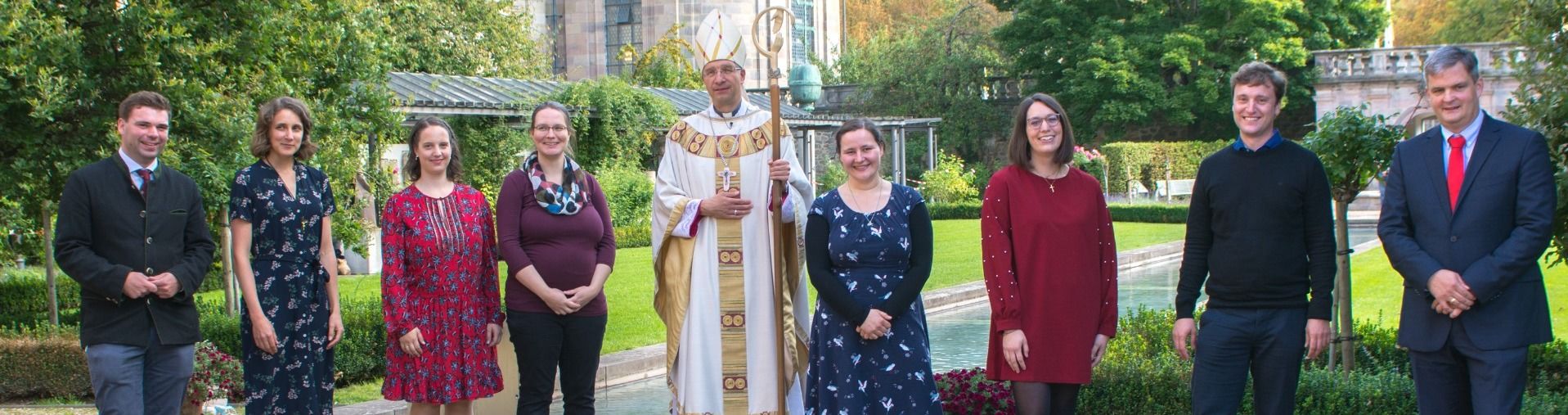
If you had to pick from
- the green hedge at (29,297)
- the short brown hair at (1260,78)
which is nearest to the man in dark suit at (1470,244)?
the short brown hair at (1260,78)

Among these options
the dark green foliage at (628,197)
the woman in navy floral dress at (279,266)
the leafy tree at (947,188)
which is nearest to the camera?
the woman in navy floral dress at (279,266)

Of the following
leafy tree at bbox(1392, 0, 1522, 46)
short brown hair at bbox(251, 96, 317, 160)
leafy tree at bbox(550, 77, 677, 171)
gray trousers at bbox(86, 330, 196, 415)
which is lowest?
gray trousers at bbox(86, 330, 196, 415)

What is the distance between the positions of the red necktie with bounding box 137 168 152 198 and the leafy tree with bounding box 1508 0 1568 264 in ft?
18.1

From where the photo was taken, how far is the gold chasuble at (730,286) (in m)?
5.80

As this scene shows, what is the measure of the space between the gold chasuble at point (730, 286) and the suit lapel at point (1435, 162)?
7.91 ft

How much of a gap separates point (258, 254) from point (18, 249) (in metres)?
6.15

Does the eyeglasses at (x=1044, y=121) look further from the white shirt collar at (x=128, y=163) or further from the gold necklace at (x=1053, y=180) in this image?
the white shirt collar at (x=128, y=163)

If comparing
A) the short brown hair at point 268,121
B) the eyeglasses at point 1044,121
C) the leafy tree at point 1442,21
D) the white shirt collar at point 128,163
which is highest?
the leafy tree at point 1442,21

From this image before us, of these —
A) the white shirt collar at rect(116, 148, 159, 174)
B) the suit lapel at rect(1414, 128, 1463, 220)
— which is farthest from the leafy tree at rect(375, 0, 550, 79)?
the suit lapel at rect(1414, 128, 1463, 220)

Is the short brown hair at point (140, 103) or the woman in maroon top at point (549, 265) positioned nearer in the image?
the short brown hair at point (140, 103)

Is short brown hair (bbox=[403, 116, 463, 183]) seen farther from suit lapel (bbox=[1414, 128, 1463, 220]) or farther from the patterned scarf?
suit lapel (bbox=[1414, 128, 1463, 220])

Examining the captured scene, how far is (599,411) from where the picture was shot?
7.93 metres

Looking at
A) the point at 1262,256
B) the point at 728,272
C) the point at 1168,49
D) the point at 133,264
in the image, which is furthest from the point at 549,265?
the point at 1168,49

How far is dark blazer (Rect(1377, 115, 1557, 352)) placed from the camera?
4340 mm
